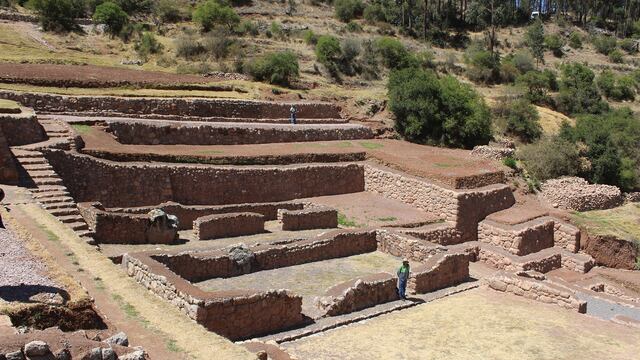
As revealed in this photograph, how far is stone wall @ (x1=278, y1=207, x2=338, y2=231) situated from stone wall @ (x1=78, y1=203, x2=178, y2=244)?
380 centimetres

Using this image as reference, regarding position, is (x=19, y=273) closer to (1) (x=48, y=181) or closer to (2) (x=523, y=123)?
(1) (x=48, y=181)

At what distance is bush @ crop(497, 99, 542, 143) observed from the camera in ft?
122

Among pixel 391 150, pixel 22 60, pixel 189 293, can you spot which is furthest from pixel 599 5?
pixel 189 293

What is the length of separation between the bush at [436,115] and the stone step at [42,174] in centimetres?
1896

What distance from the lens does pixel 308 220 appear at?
19.9m

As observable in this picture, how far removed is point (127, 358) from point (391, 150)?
21.5 m

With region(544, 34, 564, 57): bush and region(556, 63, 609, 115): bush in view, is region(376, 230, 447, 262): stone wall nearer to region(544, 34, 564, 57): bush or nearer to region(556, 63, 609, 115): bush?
region(556, 63, 609, 115): bush

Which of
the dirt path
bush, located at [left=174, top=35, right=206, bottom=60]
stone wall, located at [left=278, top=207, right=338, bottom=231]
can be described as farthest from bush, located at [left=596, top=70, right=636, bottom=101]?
the dirt path

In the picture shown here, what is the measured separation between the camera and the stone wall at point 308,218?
19625mm

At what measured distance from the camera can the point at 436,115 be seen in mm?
32031

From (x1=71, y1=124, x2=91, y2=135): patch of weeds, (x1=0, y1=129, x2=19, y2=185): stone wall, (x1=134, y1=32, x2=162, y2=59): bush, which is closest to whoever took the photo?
(x1=0, y1=129, x2=19, y2=185): stone wall

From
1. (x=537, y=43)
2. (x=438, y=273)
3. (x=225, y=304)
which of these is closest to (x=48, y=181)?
(x=225, y=304)

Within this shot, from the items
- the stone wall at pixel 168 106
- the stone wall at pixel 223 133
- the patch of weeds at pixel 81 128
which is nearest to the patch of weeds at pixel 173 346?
the patch of weeds at pixel 81 128

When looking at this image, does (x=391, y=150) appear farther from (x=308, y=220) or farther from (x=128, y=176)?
(x=128, y=176)
